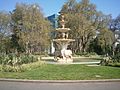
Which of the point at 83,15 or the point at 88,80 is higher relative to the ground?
the point at 83,15

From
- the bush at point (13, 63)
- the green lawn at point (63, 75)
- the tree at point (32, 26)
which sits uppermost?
the tree at point (32, 26)

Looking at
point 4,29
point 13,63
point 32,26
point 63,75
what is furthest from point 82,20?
point 63,75

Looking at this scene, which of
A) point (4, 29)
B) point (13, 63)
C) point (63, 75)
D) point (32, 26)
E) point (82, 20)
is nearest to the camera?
point (63, 75)

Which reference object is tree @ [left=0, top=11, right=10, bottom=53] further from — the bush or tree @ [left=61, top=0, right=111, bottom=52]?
the bush

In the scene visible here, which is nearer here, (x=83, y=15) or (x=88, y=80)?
(x=88, y=80)

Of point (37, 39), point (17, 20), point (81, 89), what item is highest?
point (17, 20)

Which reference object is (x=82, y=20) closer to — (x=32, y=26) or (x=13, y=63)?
(x=32, y=26)

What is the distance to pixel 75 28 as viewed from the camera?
66.2 meters

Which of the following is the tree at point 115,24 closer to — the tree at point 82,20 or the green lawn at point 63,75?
the tree at point 82,20

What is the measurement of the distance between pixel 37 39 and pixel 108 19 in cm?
2186

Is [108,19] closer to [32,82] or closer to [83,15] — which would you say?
[83,15]

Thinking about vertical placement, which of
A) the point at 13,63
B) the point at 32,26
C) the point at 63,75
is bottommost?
the point at 63,75

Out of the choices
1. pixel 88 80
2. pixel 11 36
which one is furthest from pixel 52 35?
pixel 88 80

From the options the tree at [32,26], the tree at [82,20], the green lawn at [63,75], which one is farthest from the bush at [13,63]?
the tree at [82,20]
